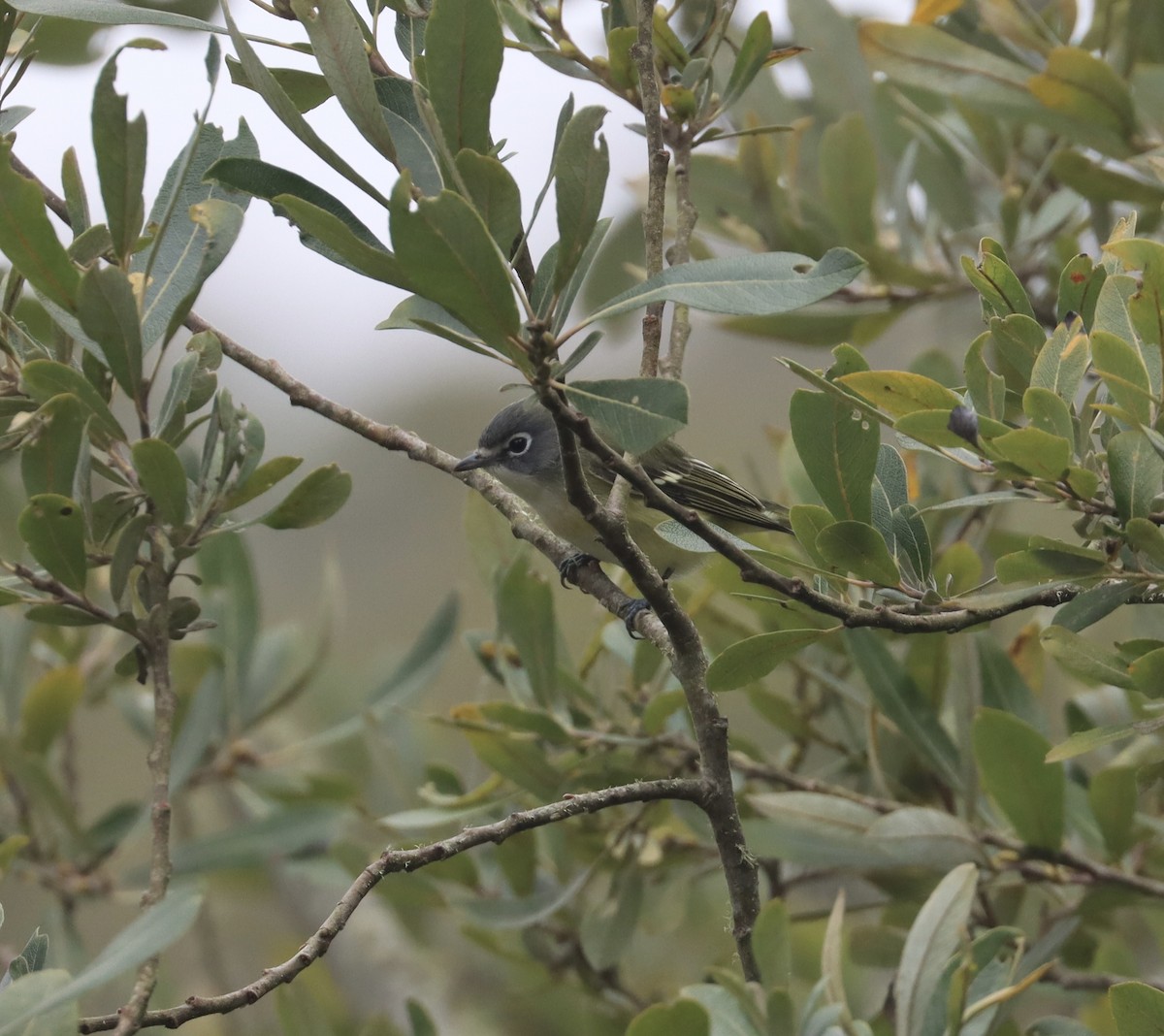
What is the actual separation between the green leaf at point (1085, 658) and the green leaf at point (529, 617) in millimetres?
1186

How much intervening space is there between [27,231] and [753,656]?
1147 millimetres

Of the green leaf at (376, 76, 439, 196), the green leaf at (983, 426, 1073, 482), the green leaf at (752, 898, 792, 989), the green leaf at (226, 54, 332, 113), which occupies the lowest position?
the green leaf at (752, 898, 792, 989)

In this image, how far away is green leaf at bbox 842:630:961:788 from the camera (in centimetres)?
249

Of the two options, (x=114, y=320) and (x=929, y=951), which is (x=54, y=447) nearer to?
(x=114, y=320)

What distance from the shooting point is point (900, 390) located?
5.27ft

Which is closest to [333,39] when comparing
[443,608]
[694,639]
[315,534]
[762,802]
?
[694,639]

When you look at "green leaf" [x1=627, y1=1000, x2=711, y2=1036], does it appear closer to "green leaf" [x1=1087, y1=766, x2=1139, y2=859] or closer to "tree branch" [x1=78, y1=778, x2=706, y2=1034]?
"tree branch" [x1=78, y1=778, x2=706, y2=1034]

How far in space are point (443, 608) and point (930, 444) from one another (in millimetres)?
1908

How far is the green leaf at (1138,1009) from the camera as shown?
1.53 meters

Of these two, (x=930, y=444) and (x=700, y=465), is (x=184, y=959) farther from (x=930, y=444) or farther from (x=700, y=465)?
(x=930, y=444)

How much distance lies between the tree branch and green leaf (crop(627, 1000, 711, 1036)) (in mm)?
266

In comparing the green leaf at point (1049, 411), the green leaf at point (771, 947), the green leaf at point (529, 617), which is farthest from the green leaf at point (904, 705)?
the green leaf at point (1049, 411)

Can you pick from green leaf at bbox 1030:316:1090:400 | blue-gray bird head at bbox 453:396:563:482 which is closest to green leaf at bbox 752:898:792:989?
green leaf at bbox 1030:316:1090:400

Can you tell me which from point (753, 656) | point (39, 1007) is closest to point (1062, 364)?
point (753, 656)
